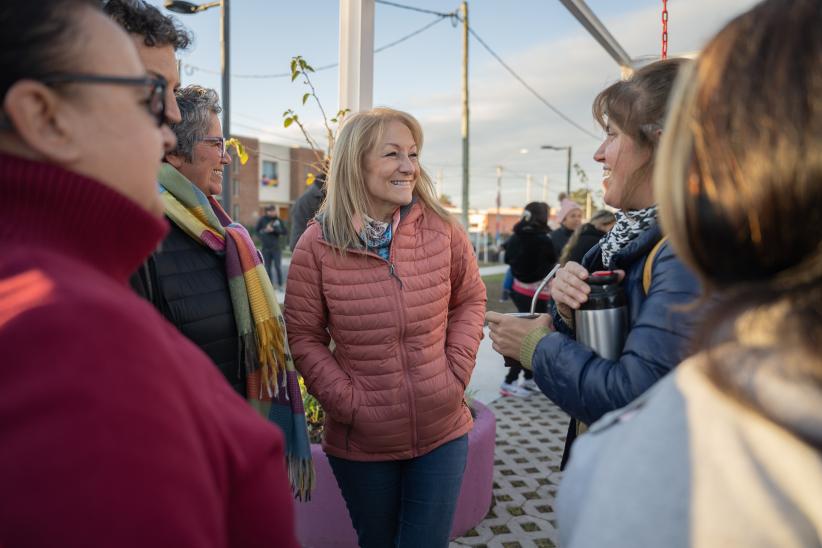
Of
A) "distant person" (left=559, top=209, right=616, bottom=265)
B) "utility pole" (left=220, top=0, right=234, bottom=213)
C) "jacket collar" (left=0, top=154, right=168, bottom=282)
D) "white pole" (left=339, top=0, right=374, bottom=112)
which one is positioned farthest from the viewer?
"utility pole" (left=220, top=0, right=234, bottom=213)

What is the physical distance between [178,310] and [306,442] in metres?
0.74

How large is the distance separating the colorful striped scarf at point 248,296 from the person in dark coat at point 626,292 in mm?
773

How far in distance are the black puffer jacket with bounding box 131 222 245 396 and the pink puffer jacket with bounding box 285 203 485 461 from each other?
35cm

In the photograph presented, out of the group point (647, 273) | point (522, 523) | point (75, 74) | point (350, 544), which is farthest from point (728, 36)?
point (522, 523)

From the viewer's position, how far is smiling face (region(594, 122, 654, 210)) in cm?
150

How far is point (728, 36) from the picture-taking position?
0.71m

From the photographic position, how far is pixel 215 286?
187cm

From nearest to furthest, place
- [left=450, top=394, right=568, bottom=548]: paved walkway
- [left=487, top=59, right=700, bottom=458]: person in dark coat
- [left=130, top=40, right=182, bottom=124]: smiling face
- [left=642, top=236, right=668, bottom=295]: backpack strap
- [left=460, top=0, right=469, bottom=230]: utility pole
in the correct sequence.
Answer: [left=487, top=59, right=700, bottom=458]: person in dark coat → [left=642, top=236, right=668, bottom=295]: backpack strap → [left=130, top=40, right=182, bottom=124]: smiling face → [left=450, top=394, right=568, bottom=548]: paved walkway → [left=460, top=0, right=469, bottom=230]: utility pole

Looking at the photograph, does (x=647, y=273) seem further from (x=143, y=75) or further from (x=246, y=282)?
(x=246, y=282)

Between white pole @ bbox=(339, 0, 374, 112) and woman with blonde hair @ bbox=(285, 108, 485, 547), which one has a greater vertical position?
white pole @ bbox=(339, 0, 374, 112)

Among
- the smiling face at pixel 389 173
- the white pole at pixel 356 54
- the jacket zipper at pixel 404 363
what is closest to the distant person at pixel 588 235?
the white pole at pixel 356 54

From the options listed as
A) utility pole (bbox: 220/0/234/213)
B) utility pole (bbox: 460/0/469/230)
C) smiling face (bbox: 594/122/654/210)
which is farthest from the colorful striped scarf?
utility pole (bbox: 460/0/469/230)

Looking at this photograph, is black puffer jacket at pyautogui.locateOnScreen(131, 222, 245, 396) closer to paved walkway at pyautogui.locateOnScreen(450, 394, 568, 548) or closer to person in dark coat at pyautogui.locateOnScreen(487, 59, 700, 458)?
person in dark coat at pyautogui.locateOnScreen(487, 59, 700, 458)

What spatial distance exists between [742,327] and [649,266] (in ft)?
2.24
